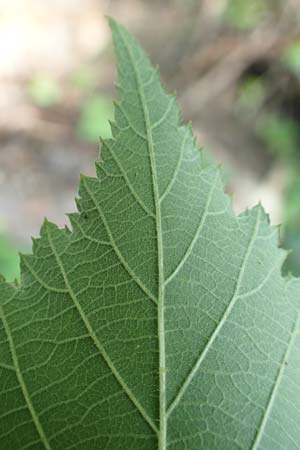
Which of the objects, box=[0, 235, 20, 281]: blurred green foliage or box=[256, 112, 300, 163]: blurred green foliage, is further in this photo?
box=[256, 112, 300, 163]: blurred green foliage

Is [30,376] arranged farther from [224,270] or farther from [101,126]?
[101,126]

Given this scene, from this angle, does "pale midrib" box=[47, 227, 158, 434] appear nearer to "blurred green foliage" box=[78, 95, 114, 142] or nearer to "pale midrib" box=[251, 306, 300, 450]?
"pale midrib" box=[251, 306, 300, 450]

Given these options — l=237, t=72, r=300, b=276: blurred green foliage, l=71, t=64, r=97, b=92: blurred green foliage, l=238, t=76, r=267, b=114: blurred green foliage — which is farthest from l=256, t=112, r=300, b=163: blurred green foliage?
l=71, t=64, r=97, b=92: blurred green foliage

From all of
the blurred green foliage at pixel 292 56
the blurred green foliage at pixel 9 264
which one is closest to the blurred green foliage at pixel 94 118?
the blurred green foliage at pixel 292 56

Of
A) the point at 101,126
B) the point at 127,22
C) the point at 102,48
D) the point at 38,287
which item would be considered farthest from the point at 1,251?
the point at 127,22

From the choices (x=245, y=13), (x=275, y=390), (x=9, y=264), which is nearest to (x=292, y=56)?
(x=245, y=13)

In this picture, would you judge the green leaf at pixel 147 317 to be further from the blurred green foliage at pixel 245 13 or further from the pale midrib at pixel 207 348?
the blurred green foliage at pixel 245 13
